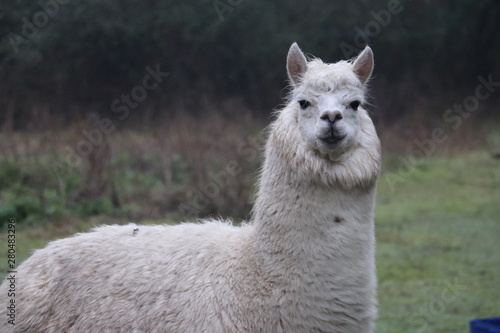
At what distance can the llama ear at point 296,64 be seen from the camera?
395cm

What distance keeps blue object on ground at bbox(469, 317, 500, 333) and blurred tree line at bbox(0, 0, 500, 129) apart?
22.9 ft

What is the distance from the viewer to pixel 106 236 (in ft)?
13.7

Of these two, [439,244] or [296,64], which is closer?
[296,64]

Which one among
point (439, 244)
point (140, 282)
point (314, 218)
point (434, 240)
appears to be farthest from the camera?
point (434, 240)

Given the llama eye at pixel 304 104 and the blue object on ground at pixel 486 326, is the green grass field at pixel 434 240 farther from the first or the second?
the llama eye at pixel 304 104

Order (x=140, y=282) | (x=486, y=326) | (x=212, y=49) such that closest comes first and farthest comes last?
(x=140, y=282), (x=486, y=326), (x=212, y=49)

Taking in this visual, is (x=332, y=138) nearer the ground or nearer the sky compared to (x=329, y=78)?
nearer the ground

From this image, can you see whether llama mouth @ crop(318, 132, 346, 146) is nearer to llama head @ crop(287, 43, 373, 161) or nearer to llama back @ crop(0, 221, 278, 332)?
llama head @ crop(287, 43, 373, 161)

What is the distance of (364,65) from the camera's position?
3971 mm

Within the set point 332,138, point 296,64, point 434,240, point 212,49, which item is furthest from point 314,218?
point 212,49

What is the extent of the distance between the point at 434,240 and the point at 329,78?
6.27 m

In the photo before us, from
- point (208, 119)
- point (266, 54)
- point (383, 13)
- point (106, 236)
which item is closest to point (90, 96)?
point (208, 119)

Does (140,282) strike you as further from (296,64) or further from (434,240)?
(434,240)

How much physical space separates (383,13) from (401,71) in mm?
1404
